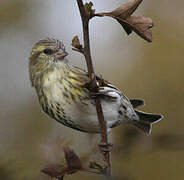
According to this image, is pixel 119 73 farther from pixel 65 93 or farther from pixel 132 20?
pixel 132 20

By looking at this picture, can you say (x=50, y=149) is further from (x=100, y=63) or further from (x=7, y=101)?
(x=100, y=63)

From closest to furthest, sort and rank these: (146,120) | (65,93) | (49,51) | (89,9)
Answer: (89,9), (65,93), (49,51), (146,120)

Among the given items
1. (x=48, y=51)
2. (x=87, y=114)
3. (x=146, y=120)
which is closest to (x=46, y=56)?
(x=48, y=51)

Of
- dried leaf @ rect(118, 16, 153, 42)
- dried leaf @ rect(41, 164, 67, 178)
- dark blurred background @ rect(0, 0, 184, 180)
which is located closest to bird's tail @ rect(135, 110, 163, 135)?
dark blurred background @ rect(0, 0, 184, 180)

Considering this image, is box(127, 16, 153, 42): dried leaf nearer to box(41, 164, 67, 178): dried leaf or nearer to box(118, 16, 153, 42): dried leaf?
box(118, 16, 153, 42): dried leaf

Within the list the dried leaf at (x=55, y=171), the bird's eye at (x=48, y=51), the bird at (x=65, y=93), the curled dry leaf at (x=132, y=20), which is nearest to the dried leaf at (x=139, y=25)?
the curled dry leaf at (x=132, y=20)

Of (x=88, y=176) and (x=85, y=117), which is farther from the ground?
(x=85, y=117)

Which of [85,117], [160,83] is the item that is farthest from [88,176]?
[160,83]

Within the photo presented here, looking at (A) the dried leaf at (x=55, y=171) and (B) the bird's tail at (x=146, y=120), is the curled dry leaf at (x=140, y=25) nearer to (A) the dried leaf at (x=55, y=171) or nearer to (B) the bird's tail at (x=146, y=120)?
(A) the dried leaf at (x=55, y=171)
